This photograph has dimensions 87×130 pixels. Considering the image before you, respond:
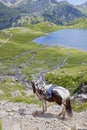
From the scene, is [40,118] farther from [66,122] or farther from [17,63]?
[17,63]

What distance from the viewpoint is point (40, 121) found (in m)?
20.7

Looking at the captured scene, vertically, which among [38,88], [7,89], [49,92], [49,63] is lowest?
[49,63]

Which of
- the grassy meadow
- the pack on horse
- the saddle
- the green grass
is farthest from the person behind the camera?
the grassy meadow

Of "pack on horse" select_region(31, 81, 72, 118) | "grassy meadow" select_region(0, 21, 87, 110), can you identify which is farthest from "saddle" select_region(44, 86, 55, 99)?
"grassy meadow" select_region(0, 21, 87, 110)

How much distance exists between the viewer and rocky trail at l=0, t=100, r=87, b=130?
64.9 ft

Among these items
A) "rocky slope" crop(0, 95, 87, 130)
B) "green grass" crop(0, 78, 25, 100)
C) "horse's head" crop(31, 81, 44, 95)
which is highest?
"horse's head" crop(31, 81, 44, 95)

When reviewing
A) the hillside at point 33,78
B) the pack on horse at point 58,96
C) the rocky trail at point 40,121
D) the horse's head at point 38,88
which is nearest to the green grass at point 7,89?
the hillside at point 33,78

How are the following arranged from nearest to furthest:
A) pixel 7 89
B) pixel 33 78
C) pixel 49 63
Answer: pixel 7 89
pixel 33 78
pixel 49 63

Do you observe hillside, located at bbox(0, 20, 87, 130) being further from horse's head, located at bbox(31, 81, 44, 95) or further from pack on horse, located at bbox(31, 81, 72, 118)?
horse's head, located at bbox(31, 81, 44, 95)

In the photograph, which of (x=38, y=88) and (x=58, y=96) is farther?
(x=38, y=88)

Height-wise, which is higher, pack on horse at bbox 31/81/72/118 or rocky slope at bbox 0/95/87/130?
pack on horse at bbox 31/81/72/118

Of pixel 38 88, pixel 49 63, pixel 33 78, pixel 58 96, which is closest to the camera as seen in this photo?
pixel 58 96

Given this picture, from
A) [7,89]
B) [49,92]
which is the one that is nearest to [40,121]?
[49,92]

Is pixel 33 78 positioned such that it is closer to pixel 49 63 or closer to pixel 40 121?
pixel 49 63
